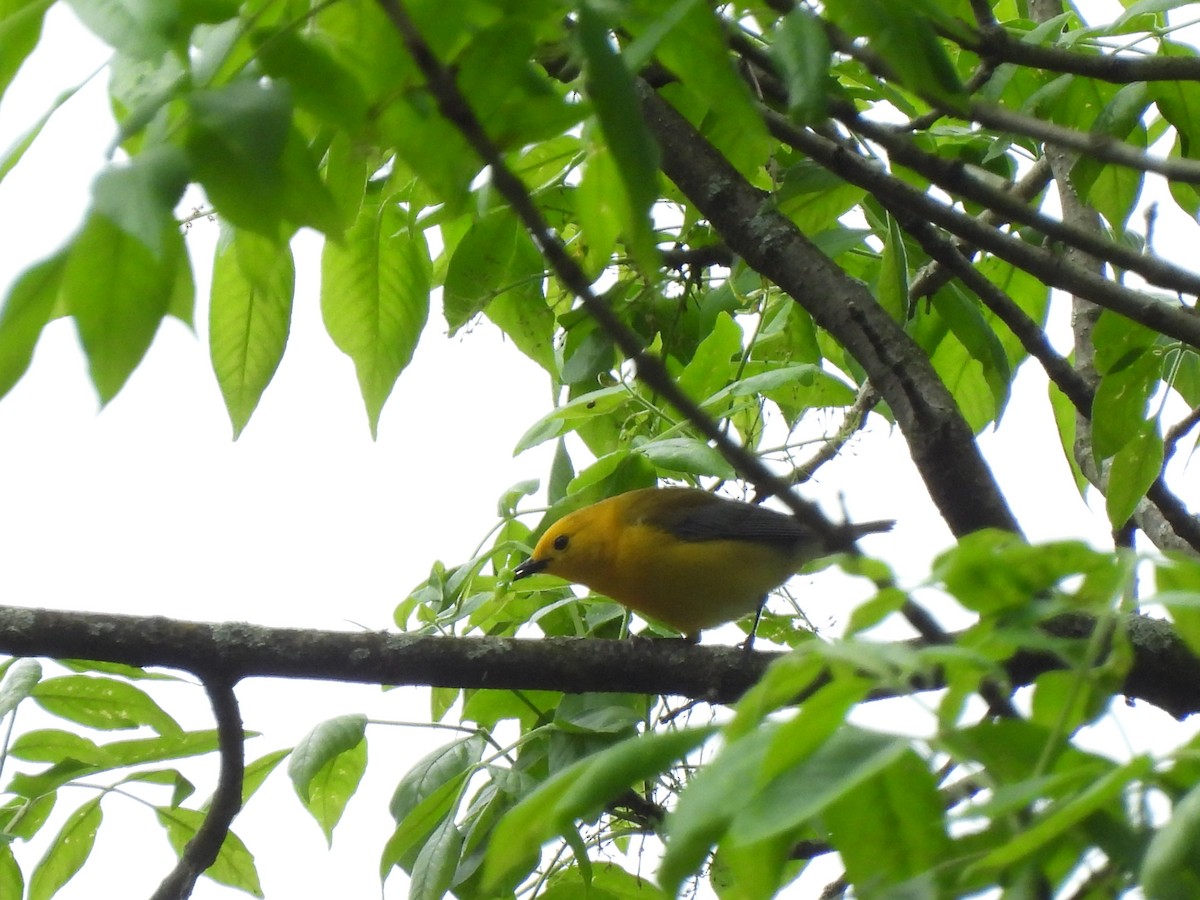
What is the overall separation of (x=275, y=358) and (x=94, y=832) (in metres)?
1.14

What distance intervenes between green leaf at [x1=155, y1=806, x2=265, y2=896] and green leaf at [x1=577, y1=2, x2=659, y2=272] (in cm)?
215

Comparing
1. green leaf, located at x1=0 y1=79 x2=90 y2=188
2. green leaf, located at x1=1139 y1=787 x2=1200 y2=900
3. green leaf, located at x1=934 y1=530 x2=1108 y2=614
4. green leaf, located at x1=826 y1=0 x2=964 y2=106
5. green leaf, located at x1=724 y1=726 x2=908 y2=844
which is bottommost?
green leaf, located at x1=1139 y1=787 x2=1200 y2=900

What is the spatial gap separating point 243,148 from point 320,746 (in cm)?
170

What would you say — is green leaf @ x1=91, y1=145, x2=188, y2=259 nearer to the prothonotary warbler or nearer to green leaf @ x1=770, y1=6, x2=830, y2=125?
green leaf @ x1=770, y1=6, x2=830, y2=125

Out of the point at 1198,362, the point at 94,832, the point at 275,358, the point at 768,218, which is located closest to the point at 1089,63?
the point at 768,218

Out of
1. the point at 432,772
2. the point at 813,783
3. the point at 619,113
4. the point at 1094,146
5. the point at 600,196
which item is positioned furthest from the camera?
the point at 432,772

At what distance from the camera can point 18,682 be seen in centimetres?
255

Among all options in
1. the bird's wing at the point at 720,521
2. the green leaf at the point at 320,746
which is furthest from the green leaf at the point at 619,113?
the bird's wing at the point at 720,521

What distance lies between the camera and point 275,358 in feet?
8.80

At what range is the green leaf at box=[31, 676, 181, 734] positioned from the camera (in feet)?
9.07

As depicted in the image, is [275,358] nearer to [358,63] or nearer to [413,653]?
[413,653]

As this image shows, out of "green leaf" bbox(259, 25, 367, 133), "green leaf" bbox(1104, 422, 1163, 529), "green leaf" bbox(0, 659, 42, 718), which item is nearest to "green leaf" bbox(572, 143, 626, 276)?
"green leaf" bbox(259, 25, 367, 133)

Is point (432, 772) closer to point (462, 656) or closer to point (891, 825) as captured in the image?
point (462, 656)

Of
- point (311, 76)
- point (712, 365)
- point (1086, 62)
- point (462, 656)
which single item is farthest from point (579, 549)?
point (311, 76)
